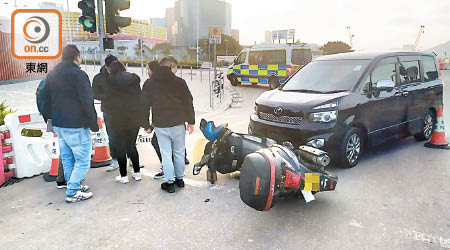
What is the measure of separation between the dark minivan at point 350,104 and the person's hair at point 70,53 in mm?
2589

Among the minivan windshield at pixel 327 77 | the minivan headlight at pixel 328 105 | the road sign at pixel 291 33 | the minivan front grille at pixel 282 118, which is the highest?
the road sign at pixel 291 33

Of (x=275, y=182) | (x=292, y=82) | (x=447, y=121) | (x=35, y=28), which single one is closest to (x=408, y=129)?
(x=292, y=82)

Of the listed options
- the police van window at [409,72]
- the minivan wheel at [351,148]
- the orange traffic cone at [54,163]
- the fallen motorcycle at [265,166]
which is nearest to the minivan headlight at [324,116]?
the minivan wheel at [351,148]

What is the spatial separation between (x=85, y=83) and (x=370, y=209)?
3.23m

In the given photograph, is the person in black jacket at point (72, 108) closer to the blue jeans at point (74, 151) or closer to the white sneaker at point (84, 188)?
the blue jeans at point (74, 151)

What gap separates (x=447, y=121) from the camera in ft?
27.6

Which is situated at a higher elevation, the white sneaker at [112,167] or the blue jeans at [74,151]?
the blue jeans at [74,151]

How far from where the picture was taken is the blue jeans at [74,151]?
371 centimetres

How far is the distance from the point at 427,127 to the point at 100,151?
18.9 ft

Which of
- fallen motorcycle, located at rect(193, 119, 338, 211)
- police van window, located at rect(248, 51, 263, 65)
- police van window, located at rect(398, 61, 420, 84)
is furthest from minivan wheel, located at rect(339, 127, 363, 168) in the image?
police van window, located at rect(248, 51, 263, 65)

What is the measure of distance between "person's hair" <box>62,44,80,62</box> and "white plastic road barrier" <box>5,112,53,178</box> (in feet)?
4.69

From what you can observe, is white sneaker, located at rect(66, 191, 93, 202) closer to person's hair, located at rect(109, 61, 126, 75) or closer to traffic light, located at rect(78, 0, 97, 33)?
person's hair, located at rect(109, 61, 126, 75)

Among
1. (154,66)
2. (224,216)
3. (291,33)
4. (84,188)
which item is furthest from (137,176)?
(291,33)

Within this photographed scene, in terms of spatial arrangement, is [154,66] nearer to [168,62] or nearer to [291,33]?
[168,62]
